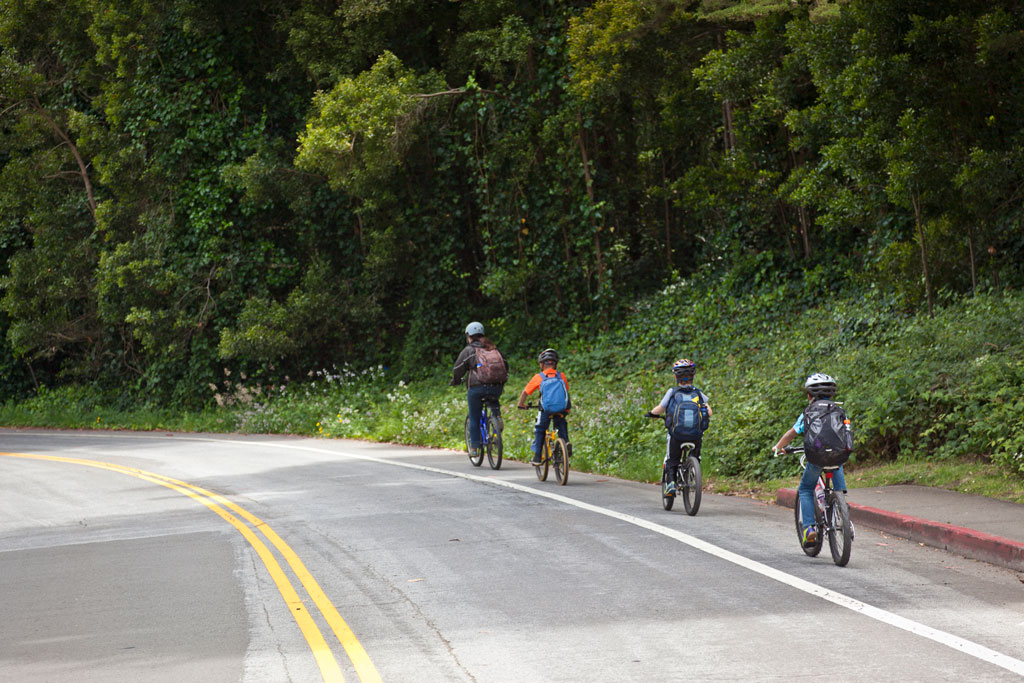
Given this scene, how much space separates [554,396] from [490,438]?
2778 millimetres

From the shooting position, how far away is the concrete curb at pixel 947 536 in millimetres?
8797

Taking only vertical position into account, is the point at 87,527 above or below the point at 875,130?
below

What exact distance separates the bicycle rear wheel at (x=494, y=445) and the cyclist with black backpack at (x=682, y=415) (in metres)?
5.32

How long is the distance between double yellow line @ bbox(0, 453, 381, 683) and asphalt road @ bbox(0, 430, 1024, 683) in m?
0.03

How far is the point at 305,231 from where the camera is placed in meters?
33.5

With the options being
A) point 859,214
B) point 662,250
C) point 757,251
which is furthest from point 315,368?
point 859,214

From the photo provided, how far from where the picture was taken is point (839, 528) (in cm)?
890

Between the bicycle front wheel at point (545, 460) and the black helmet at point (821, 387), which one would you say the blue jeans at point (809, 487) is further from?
the bicycle front wheel at point (545, 460)

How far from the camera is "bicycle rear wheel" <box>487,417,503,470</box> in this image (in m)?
17.0

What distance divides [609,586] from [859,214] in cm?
1385

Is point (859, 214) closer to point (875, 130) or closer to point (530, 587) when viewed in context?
point (875, 130)

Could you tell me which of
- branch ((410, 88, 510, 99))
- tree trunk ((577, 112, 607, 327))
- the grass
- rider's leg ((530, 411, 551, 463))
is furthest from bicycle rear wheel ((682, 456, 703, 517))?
branch ((410, 88, 510, 99))

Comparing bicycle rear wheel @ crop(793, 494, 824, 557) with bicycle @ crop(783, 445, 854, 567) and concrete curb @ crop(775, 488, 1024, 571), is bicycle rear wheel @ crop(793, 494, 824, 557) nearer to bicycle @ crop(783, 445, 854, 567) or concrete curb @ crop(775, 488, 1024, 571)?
bicycle @ crop(783, 445, 854, 567)

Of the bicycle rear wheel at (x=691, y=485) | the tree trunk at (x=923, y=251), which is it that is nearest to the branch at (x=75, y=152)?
the tree trunk at (x=923, y=251)
